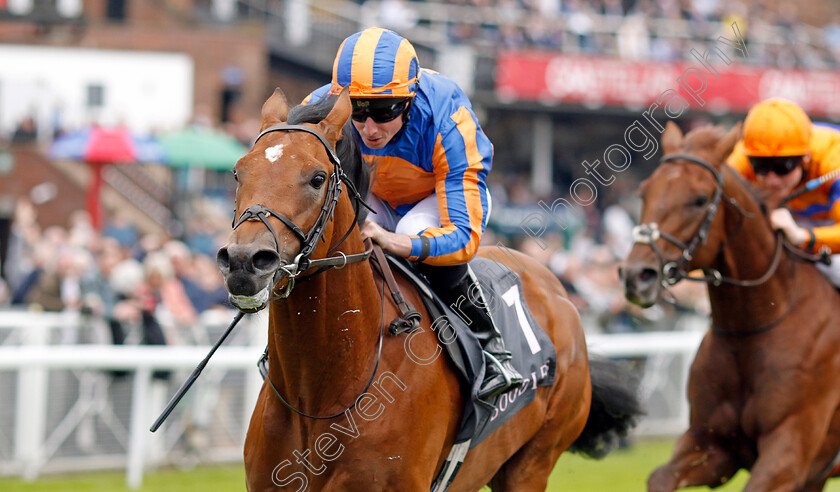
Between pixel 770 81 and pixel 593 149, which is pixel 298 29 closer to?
pixel 593 149

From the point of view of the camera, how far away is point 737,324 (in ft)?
16.1

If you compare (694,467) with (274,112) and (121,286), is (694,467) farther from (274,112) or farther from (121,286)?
(121,286)

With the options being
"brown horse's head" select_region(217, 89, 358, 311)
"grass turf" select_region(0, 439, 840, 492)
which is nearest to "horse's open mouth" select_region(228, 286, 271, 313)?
→ "brown horse's head" select_region(217, 89, 358, 311)

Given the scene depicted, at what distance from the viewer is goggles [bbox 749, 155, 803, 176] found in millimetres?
5078

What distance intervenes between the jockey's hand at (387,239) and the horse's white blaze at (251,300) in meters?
0.74

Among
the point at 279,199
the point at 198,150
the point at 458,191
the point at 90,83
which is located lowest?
the point at 90,83

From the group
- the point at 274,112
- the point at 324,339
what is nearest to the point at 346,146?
the point at 274,112

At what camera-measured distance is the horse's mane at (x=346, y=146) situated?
127 inches

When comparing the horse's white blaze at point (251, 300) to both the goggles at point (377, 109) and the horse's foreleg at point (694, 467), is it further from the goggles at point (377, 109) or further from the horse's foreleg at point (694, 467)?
the horse's foreleg at point (694, 467)

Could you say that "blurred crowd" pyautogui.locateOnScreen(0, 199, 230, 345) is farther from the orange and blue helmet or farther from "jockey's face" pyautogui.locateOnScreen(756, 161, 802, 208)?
the orange and blue helmet

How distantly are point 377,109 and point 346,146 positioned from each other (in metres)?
0.30

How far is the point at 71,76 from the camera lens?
16.6m

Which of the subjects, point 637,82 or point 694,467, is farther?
point 637,82

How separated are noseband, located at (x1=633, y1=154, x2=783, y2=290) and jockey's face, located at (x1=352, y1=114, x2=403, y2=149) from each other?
4.91 ft
